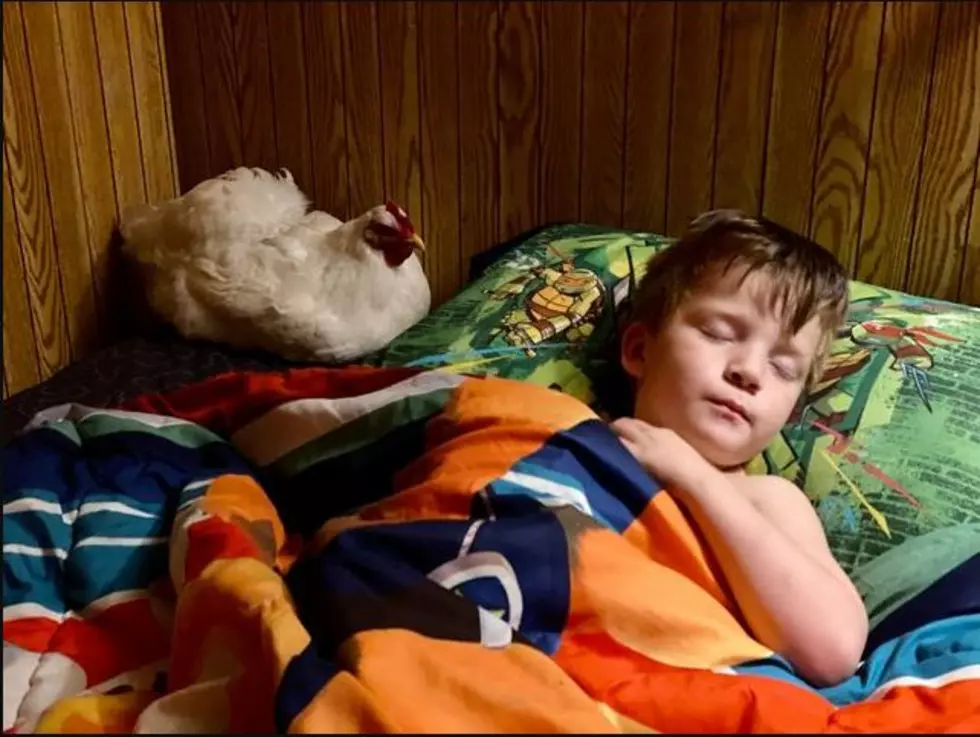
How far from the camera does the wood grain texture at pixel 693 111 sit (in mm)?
1391

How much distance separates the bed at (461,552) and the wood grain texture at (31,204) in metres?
0.23

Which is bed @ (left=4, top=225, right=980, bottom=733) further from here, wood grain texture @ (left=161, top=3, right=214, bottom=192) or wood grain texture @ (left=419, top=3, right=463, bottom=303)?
wood grain texture @ (left=161, top=3, right=214, bottom=192)

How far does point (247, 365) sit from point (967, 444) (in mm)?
875

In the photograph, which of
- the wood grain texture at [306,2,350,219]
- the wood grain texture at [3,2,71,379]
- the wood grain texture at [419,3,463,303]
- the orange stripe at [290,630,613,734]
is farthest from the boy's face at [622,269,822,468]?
the wood grain texture at [3,2,71,379]

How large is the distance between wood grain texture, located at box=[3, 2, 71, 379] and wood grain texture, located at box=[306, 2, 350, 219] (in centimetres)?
38

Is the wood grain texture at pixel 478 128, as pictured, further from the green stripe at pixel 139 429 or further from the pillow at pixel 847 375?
the green stripe at pixel 139 429

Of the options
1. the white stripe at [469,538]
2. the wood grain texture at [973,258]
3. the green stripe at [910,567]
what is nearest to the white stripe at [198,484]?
the white stripe at [469,538]

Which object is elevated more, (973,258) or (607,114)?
(607,114)

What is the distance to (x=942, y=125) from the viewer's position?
132cm

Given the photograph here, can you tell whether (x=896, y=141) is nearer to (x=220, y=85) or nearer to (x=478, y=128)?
(x=478, y=128)

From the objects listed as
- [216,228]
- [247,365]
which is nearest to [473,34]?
[216,228]

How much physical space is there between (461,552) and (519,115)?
84cm

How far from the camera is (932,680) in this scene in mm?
909

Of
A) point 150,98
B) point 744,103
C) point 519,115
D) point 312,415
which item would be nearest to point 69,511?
point 312,415
